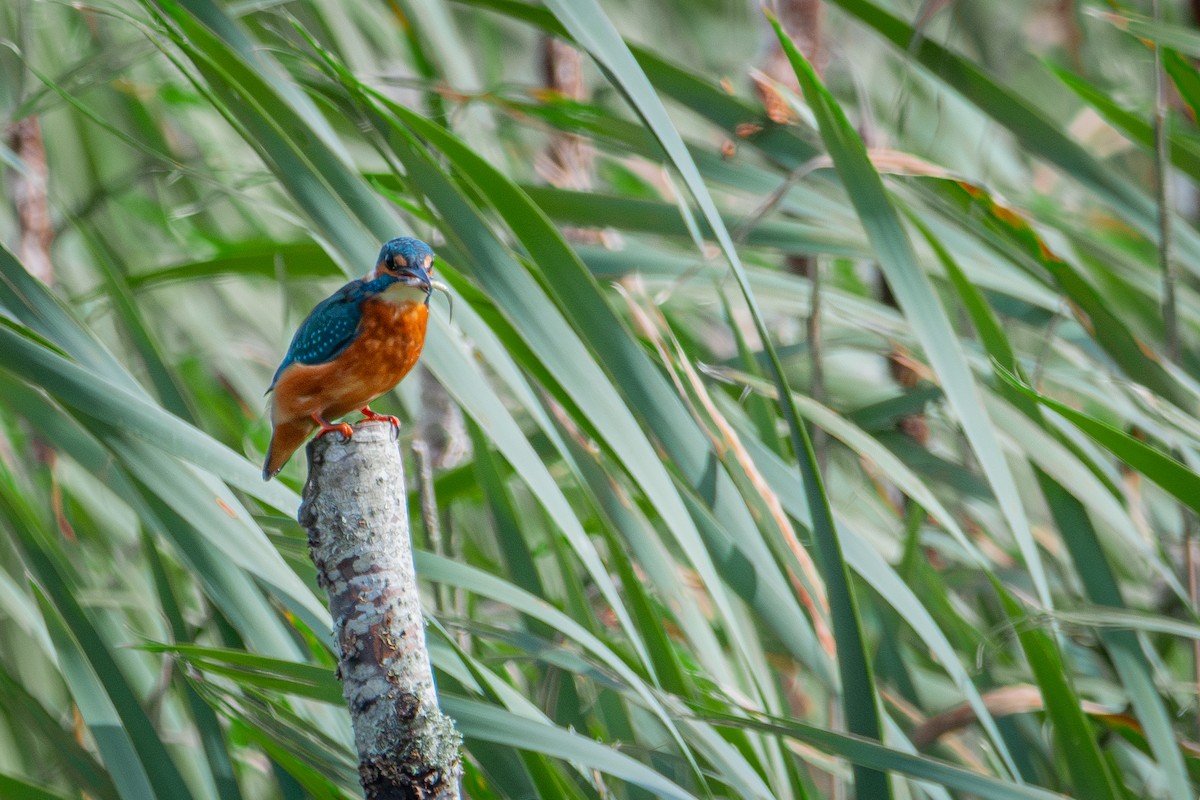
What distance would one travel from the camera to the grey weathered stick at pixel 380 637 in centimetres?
71

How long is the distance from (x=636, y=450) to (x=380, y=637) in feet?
1.07

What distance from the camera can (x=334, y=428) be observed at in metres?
0.81

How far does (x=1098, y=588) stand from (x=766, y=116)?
683 millimetres

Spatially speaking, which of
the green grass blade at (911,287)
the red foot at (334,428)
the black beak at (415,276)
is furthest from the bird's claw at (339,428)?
the green grass blade at (911,287)

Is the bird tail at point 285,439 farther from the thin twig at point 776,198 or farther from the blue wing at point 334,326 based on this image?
the thin twig at point 776,198

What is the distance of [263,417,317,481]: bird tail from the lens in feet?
2.97

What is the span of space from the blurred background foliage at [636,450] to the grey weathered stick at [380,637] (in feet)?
0.39

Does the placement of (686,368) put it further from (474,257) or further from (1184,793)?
(1184,793)

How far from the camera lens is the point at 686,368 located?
1.13m

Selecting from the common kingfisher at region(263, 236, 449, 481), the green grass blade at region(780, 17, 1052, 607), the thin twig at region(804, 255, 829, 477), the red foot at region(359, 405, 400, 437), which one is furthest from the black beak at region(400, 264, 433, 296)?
the thin twig at region(804, 255, 829, 477)

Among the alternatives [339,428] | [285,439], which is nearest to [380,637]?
[339,428]

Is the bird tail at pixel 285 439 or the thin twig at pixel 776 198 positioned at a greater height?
the thin twig at pixel 776 198

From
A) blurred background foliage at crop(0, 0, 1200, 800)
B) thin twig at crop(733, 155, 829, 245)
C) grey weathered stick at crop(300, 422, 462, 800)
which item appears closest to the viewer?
grey weathered stick at crop(300, 422, 462, 800)

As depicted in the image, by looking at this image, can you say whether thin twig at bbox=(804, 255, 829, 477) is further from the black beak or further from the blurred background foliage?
the black beak
